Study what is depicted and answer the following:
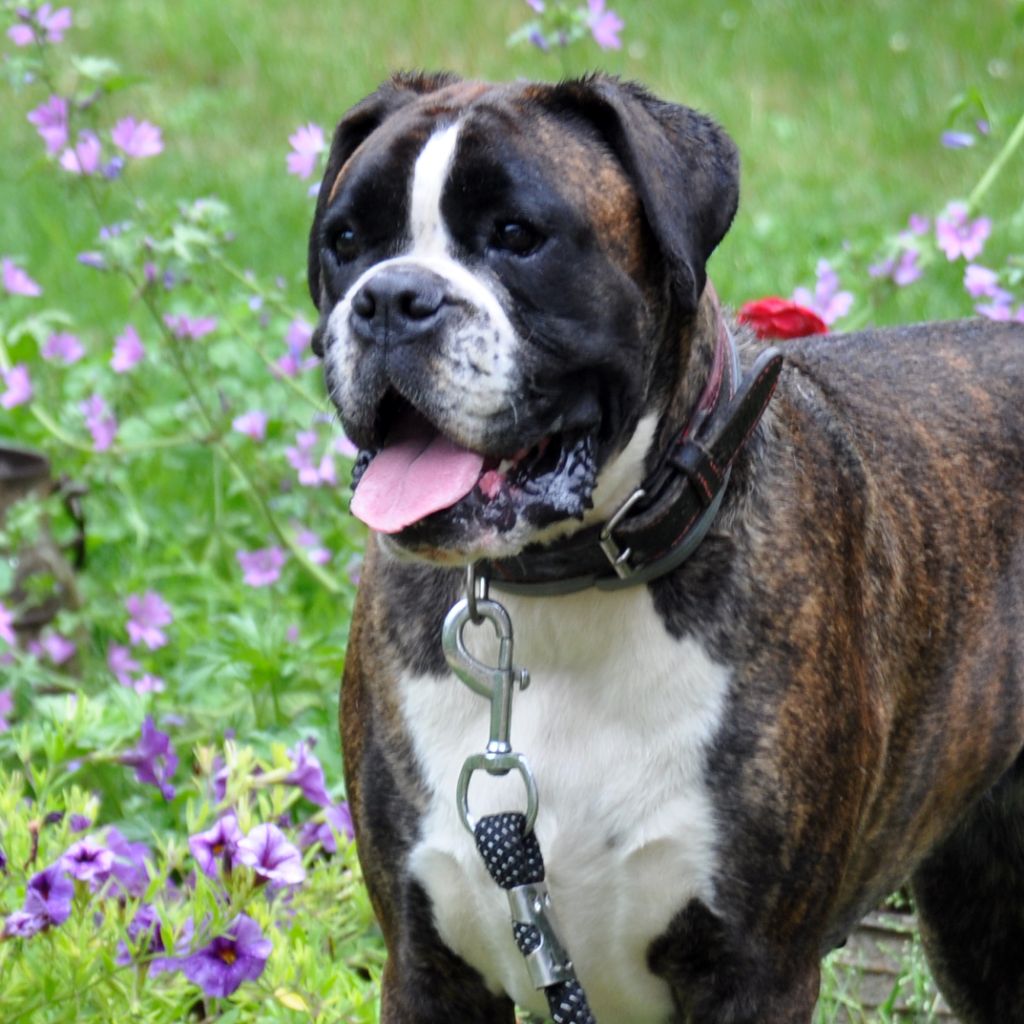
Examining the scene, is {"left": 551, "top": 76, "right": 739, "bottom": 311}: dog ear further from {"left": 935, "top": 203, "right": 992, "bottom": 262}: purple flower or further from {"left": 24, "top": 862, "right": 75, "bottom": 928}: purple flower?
{"left": 935, "top": 203, "right": 992, "bottom": 262}: purple flower

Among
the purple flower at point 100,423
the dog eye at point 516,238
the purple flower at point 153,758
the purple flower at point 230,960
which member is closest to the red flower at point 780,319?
the purple flower at point 153,758

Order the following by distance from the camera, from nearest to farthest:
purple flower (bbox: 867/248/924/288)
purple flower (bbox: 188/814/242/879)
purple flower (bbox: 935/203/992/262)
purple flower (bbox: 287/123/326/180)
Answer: purple flower (bbox: 188/814/242/879)
purple flower (bbox: 287/123/326/180)
purple flower (bbox: 935/203/992/262)
purple flower (bbox: 867/248/924/288)

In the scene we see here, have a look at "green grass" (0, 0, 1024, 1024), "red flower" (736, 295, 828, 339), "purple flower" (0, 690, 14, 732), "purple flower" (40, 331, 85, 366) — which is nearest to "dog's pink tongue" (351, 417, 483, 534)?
"red flower" (736, 295, 828, 339)

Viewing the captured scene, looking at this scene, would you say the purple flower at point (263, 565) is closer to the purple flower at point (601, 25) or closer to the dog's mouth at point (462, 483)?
the purple flower at point (601, 25)

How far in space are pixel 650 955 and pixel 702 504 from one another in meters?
0.58

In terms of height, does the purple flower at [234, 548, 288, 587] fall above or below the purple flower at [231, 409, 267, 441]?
below

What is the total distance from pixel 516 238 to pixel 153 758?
143 centimetres

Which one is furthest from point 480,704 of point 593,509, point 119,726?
point 119,726

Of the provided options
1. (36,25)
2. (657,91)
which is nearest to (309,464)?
(36,25)

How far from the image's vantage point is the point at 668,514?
247 cm

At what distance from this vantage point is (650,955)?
8.41ft

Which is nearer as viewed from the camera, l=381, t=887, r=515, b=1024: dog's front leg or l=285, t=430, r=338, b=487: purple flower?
l=381, t=887, r=515, b=1024: dog's front leg

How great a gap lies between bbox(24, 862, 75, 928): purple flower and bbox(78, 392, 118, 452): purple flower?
1.88m

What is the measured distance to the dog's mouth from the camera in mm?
2365
